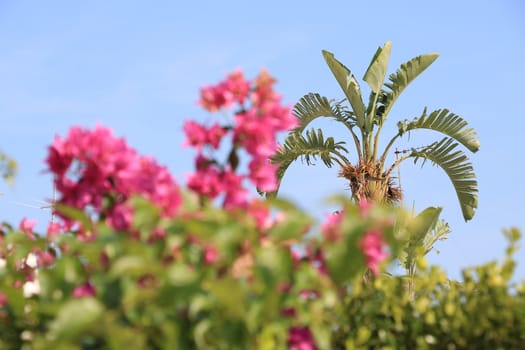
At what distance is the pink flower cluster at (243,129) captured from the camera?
3254mm

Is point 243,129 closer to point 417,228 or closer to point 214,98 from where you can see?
point 214,98

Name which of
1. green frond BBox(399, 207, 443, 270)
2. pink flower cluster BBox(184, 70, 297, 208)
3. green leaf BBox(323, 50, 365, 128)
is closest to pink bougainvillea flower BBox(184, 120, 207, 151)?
pink flower cluster BBox(184, 70, 297, 208)

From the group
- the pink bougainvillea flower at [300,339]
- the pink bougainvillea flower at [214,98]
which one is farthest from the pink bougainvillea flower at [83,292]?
the pink bougainvillea flower at [214,98]

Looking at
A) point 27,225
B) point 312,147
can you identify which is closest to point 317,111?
point 312,147

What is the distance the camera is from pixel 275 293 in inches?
86.3

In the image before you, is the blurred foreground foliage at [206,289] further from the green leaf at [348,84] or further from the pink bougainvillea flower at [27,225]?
the green leaf at [348,84]

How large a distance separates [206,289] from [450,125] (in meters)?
12.0

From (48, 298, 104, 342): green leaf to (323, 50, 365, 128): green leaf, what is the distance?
11747mm

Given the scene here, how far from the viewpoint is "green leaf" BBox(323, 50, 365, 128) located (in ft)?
44.5

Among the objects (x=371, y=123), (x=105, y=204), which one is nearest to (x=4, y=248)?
(x=105, y=204)

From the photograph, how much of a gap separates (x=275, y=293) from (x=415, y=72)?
1234 cm

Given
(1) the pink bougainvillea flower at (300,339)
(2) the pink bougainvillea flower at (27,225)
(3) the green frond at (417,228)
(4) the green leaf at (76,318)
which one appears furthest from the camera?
(3) the green frond at (417,228)

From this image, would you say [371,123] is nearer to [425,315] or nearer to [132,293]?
[425,315]

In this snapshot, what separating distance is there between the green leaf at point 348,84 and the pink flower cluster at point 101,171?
1054 cm
